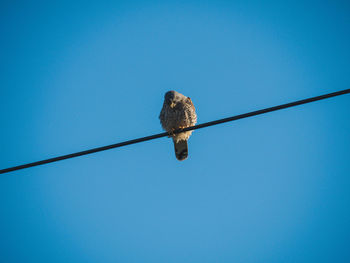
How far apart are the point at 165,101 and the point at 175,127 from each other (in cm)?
80

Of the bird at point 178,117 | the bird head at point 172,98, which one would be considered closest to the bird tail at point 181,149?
the bird at point 178,117

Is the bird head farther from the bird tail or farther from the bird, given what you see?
the bird tail

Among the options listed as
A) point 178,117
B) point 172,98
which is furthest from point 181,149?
point 172,98

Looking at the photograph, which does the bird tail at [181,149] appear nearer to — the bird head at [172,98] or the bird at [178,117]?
the bird at [178,117]

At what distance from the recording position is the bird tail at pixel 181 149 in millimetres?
6281

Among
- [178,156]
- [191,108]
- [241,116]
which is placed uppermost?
[191,108]

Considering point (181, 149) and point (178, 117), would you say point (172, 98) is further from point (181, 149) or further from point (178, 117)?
point (181, 149)

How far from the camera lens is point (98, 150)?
10.5 feet

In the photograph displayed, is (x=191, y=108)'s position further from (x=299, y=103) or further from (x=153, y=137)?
(x=299, y=103)

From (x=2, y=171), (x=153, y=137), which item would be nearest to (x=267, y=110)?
(x=153, y=137)

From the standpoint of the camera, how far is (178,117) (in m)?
5.95

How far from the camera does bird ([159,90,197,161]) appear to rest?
235 inches

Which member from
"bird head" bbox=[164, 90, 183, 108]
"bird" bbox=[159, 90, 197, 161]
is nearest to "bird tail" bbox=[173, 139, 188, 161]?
"bird" bbox=[159, 90, 197, 161]

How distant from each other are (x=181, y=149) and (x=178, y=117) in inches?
34.1
